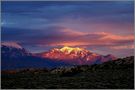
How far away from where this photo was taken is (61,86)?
1083 cm

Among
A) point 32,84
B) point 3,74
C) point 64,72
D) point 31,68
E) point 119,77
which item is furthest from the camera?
point 31,68

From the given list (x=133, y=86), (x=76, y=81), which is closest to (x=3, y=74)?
(x=76, y=81)

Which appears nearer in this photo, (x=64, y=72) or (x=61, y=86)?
(x=61, y=86)

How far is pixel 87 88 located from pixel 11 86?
97.9 inches

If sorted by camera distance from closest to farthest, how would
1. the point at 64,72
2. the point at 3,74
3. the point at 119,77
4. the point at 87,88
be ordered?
the point at 87,88 < the point at 119,77 < the point at 3,74 < the point at 64,72

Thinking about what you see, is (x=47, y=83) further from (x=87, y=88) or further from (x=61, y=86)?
(x=87, y=88)

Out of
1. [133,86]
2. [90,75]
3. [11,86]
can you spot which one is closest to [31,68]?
[90,75]

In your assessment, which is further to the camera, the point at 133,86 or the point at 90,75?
the point at 90,75

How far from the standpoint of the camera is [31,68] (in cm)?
1656

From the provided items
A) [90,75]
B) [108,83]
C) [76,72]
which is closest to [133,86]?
[108,83]

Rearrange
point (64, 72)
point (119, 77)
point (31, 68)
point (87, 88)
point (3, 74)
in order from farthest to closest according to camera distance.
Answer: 1. point (31, 68)
2. point (64, 72)
3. point (3, 74)
4. point (119, 77)
5. point (87, 88)

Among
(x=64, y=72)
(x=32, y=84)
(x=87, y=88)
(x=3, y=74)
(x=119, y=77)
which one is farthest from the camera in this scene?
(x=64, y=72)

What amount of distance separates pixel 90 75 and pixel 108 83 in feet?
5.98

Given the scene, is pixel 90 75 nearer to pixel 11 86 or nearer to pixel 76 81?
pixel 76 81
